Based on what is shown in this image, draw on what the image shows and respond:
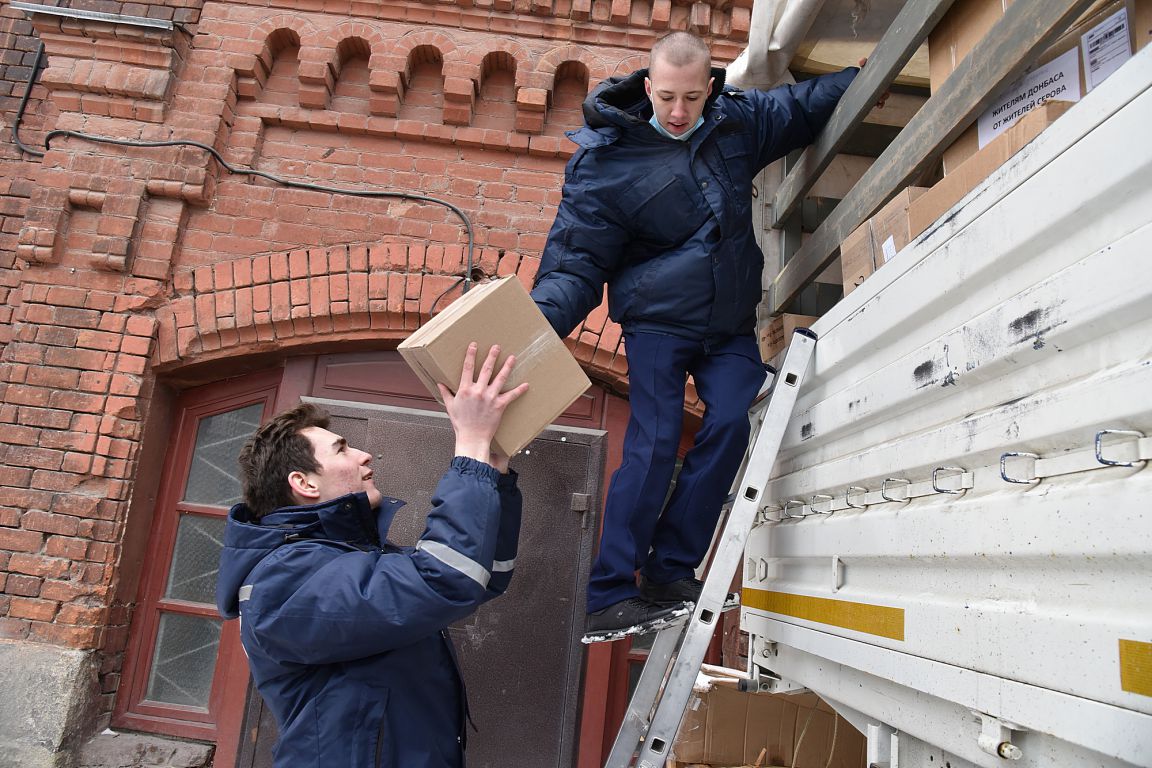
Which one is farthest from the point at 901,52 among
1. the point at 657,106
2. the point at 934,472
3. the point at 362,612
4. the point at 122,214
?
the point at 122,214

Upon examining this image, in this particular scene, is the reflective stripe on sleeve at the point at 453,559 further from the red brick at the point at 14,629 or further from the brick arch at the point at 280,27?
the brick arch at the point at 280,27

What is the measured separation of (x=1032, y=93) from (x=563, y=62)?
2.67 meters

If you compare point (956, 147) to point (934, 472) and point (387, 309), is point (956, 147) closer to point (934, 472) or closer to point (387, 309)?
point (934, 472)

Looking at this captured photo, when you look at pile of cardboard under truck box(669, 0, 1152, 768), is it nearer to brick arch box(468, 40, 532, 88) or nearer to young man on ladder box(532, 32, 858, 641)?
young man on ladder box(532, 32, 858, 641)

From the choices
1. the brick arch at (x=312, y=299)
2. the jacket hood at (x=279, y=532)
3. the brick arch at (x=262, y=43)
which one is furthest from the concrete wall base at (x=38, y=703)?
the brick arch at (x=262, y=43)

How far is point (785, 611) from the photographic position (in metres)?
2.03

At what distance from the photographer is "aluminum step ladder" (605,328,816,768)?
188 centimetres

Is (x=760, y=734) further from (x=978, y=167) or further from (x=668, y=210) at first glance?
(x=978, y=167)

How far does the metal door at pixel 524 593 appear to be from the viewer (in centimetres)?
330

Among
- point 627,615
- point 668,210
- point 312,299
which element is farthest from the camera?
point 312,299

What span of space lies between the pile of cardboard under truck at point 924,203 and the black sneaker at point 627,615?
2.30 ft

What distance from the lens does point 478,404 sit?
1.80 meters

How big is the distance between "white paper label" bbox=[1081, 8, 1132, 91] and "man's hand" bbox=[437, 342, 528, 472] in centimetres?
127

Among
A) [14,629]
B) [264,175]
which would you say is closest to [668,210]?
[264,175]
